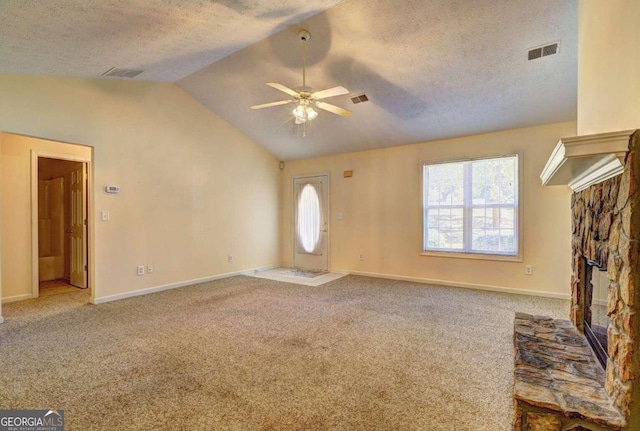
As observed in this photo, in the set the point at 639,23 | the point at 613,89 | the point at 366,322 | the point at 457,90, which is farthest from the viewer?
Result: the point at 457,90

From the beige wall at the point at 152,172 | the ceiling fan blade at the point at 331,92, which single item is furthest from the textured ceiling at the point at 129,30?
the ceiling fan blade at the point at 331,92

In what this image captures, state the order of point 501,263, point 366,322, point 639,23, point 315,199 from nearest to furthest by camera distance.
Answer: point 639,23 < point 366,322 < point 501,263 < point 315,199

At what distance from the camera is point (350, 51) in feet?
11.8

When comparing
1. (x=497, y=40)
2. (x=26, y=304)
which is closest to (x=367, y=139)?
(x=497, y=40)

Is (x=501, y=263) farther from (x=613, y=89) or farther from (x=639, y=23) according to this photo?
(x=639, y=23)

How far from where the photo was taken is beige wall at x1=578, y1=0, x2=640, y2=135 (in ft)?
4.60

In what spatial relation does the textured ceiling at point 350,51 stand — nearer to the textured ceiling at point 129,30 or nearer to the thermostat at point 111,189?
the textured ceiling at point 129,30

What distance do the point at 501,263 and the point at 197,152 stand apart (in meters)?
5.32

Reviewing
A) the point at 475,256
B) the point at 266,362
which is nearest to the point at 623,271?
the point at 266,362

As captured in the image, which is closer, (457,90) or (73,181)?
(457,90)

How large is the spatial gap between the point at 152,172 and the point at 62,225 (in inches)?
99.3

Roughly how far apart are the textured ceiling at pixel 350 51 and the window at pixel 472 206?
1.97 ft

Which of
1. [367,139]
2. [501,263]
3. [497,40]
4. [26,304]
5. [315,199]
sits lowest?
[26,304]

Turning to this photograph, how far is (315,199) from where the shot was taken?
21.6 ft
